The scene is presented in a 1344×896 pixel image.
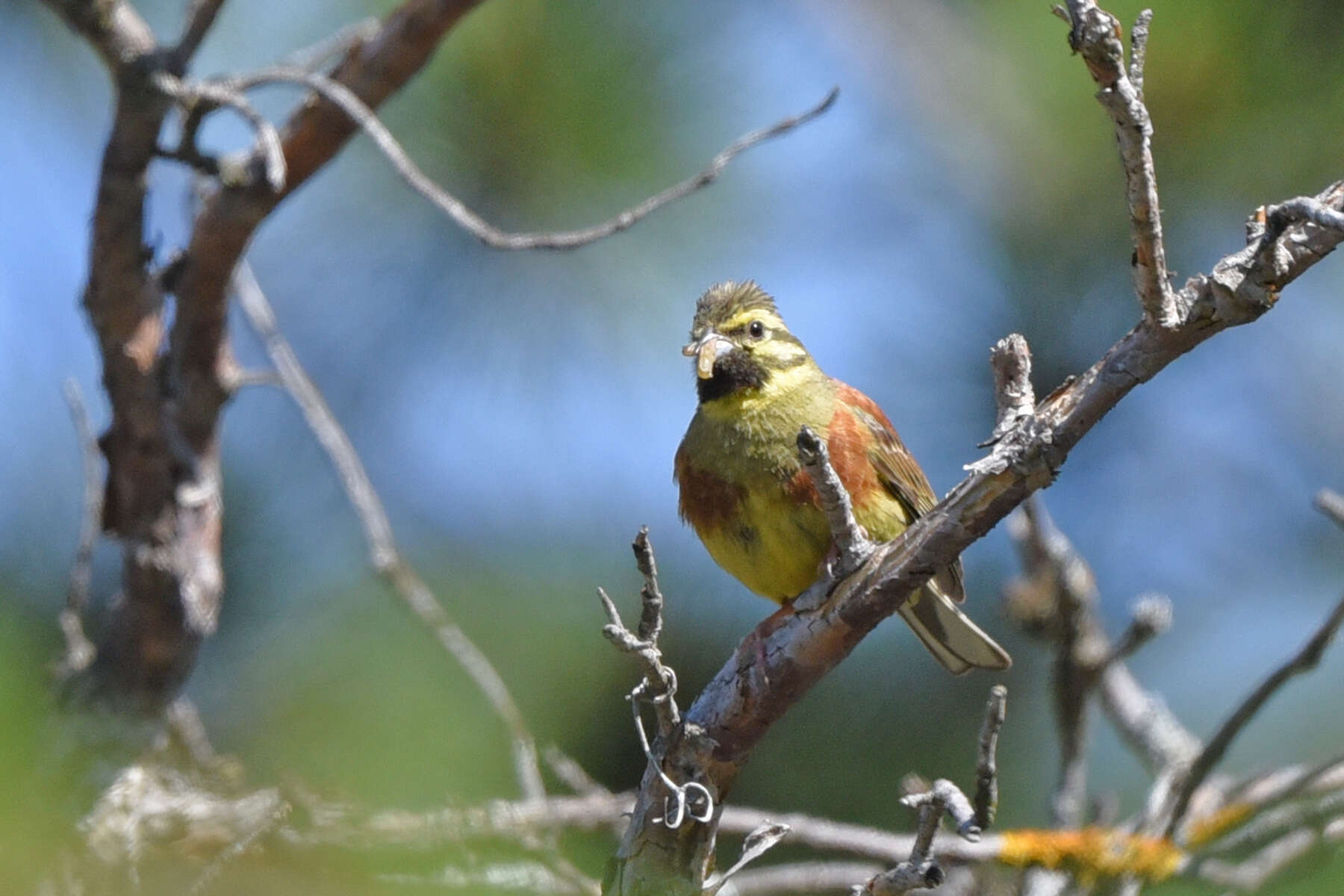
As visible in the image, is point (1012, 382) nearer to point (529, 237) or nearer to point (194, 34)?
point (529, 237)

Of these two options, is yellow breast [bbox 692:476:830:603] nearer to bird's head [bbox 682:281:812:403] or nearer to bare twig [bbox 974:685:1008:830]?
bird's head [bbox 682:281:812:403]

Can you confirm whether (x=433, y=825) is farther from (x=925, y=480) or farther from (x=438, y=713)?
(x=925, y=480)

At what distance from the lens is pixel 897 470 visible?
13.0ft

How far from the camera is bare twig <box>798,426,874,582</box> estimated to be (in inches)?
98.4

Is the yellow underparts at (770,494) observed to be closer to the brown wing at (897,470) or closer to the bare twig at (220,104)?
the brown wing at (897,470)

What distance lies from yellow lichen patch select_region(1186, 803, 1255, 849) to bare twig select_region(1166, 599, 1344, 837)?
63 cm

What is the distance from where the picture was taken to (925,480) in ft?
13.6

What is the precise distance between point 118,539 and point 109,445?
0.30m

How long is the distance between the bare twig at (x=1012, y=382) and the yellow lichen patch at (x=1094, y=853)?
1746mm

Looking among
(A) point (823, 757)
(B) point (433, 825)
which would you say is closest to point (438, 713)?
(B) point (433, 825)

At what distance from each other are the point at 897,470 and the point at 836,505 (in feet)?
4.61

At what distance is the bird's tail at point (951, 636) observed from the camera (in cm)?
389

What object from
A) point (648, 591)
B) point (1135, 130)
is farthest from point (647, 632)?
point (1135, 130)

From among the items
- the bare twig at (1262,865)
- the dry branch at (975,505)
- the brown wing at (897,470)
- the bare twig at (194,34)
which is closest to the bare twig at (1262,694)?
the bare twig at (1262,865)
